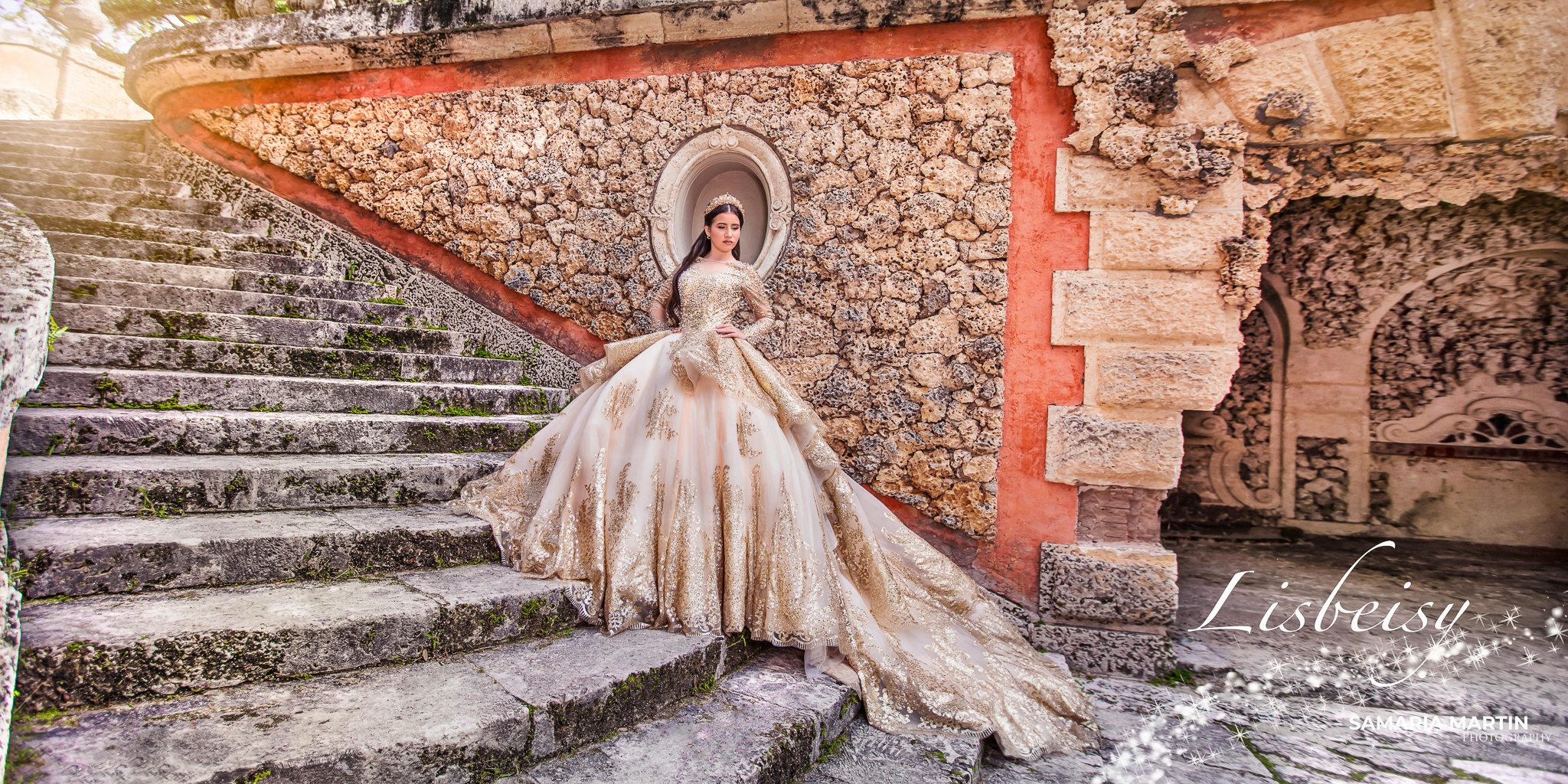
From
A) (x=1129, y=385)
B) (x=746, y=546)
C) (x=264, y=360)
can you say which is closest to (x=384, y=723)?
(x=746, y=546)

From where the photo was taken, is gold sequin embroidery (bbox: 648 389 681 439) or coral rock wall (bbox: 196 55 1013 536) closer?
gold sequin embroidery (bbox: 648 389 681 439)

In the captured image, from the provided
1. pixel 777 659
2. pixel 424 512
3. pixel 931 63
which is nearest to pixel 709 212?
pixel 931 63

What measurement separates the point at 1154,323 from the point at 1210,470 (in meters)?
3.10

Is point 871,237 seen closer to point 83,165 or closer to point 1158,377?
point 1158,377

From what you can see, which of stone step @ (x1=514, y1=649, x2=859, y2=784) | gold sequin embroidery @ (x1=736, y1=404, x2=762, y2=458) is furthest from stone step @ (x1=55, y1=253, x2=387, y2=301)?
stone step @ (x1=514, y1=649, x2=859, y2=784)

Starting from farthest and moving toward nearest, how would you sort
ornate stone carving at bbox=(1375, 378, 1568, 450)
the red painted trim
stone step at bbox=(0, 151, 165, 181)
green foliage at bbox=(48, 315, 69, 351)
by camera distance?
stone step at bbox=(0, 151, 165, 181) < ornate stone carving at bbox=(1375, 378, 1568, 450) < the red painted trim < green foliage at bbox=(48, 315, 69, 351)

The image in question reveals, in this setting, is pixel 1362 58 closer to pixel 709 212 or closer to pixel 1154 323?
pixel 1154 323

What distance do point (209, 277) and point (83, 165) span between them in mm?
2826

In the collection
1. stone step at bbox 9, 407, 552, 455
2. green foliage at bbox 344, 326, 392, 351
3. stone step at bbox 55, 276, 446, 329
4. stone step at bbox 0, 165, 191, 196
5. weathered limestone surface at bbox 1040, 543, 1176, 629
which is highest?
stone step at bbox 0, 165, 191, 196

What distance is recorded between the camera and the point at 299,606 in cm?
189

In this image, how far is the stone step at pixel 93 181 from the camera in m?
4.63

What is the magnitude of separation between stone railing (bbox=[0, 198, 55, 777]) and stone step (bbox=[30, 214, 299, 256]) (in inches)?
128

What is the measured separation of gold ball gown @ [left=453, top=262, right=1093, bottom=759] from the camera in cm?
238

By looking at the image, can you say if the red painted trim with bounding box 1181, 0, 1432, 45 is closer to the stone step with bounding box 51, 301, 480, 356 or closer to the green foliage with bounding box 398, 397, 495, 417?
the green foliage with bounding box 398, 397, 495, 417
